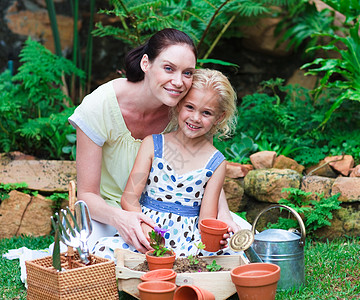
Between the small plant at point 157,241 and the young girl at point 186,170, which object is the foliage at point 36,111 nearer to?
the young girl at point 186,170

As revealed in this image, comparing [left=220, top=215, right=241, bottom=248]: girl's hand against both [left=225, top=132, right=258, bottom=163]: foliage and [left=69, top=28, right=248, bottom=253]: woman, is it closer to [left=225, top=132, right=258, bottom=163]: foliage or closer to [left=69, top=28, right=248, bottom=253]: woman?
[left=69, top=28, right=248, bottom=253]: woman

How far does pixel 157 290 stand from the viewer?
7.34ft

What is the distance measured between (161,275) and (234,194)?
1830 mm

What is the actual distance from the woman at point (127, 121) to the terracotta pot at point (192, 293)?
0.40m

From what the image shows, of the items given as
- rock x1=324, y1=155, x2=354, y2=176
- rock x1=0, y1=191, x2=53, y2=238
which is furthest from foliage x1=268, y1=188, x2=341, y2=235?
rock x1=0, y1=191, x2=53, y2=238

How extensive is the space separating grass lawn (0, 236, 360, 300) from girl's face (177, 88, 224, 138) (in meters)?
0.99

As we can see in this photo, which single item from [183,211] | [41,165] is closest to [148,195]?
[183,211]

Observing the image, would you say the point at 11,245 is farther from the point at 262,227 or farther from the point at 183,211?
the point at 262,227

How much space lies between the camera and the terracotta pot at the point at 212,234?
2596mm

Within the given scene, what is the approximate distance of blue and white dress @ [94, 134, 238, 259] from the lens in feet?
9.86

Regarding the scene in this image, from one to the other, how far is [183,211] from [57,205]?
1.48 meters

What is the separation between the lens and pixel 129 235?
8.93ft

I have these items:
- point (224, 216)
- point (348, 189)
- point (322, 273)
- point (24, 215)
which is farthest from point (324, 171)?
point (24, 215)

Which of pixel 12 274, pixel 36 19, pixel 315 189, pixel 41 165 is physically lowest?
pixel 12 274
